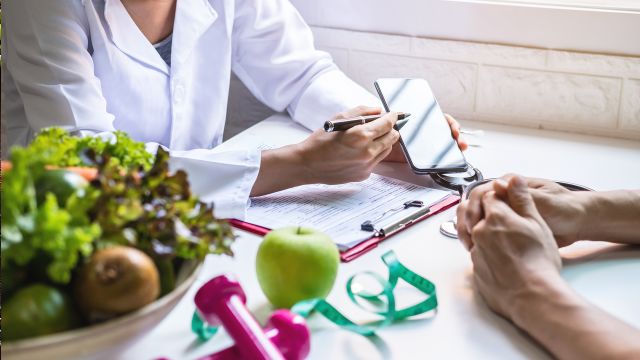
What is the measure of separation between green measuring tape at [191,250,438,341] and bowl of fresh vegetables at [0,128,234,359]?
19cm

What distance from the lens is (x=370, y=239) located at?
1163mm

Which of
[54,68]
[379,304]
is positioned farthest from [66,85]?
[379,304]

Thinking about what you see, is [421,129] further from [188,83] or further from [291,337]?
[291,337]

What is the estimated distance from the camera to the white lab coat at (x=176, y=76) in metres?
1.36

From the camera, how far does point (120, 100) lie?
5.07 feet

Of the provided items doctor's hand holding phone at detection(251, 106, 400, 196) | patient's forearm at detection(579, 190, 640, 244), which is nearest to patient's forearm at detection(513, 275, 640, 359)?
patient's forearm at detection(579, 190, 640, 244)

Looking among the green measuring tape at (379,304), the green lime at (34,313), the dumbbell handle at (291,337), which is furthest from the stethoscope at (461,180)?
the green lime at (34,313)

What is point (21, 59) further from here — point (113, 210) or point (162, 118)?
point (113, 210)

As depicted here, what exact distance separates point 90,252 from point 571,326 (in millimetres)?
504

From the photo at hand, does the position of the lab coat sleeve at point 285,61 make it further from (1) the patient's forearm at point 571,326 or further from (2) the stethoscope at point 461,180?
(1) the patient's forearm at point 571,326

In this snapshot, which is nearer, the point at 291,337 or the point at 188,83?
the point at 291,337

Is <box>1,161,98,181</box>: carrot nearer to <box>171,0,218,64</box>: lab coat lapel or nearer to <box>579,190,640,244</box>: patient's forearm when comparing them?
<box>579,190,640,244</box>: patient's forearm

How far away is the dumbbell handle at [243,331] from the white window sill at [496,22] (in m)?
1.17

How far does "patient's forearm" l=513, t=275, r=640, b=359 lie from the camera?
0.83m
